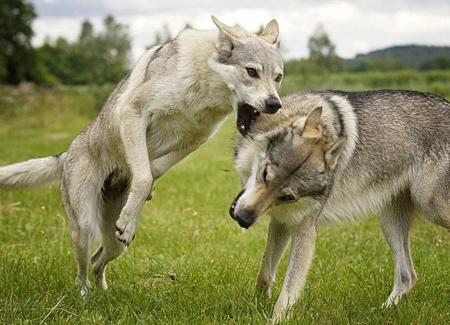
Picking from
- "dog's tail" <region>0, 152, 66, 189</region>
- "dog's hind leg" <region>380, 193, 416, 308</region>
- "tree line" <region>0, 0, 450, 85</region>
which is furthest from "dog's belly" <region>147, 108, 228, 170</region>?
"tree line" <region>0, 0, 450, 85</region>

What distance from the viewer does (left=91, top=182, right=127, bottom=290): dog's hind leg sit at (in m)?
5.09

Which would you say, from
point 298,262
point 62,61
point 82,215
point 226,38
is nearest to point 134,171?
point 82,215

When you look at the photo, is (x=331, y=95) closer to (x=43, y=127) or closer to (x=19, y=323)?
(x=19, y=323)

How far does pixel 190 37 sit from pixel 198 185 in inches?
194

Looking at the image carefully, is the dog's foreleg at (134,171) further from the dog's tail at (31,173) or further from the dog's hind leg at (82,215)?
the dog's tail at (31,173)

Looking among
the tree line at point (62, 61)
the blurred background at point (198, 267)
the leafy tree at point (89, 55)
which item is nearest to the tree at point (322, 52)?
the tree line at point (62, 61)

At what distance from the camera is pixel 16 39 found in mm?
44000

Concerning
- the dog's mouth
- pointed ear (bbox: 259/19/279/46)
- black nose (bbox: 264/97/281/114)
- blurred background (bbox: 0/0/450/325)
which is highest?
pointed ear (bbox: 259/19/279/46)

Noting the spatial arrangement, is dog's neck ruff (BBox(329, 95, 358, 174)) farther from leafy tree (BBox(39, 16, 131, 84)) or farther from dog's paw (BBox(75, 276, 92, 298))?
leafy tree (BBox(39, 16, 131, 84))

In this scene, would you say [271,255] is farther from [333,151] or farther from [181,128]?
[181,128]

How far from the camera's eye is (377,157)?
4.52 meters

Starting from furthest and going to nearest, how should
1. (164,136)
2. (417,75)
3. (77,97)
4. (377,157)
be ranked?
(417,75) → (77,97) → (164,136) → (377,157)

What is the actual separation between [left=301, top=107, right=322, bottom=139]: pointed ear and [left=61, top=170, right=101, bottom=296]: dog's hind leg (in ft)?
6.40

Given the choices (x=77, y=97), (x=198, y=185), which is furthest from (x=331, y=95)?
(x=77, y=97)
